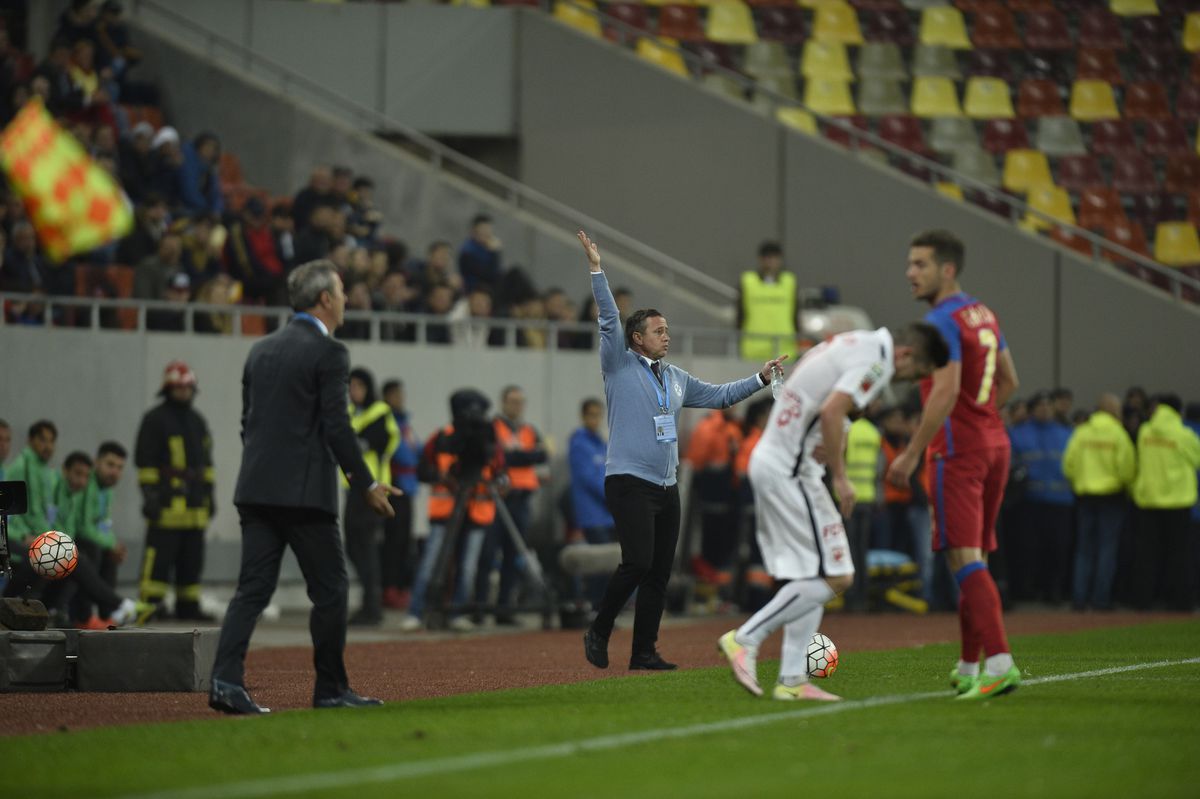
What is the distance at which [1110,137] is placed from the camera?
28.2 metres

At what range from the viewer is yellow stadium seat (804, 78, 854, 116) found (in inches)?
1093

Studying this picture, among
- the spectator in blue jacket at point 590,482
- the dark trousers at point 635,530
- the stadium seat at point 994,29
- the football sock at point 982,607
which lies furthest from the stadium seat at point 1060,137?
the football sock at point 982,607

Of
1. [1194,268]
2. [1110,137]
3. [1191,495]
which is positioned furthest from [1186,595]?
[1110,137]

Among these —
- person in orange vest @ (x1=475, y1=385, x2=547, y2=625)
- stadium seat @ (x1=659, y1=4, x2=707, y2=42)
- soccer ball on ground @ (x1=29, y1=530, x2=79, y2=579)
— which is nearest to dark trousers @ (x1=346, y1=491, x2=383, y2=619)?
person in orange vest @ (x1=475, y1=385, x2=547, y2=625)

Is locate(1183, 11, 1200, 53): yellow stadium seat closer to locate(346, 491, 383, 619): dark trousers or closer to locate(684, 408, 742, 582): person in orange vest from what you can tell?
locate(684, 408, 742, 582): person in orange vest

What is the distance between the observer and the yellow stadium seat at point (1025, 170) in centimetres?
2770

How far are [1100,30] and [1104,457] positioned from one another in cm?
1131

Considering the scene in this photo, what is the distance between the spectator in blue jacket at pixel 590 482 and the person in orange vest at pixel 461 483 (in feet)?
4.89

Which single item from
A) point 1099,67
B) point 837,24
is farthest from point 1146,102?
point 837,24

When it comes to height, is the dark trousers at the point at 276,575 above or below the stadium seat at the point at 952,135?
below

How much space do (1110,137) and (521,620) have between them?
14.2 meters

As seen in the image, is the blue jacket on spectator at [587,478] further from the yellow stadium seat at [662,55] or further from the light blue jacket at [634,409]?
the yellow stadium seat at [662,55]

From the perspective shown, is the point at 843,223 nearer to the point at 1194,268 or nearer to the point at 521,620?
the point at 1194,268

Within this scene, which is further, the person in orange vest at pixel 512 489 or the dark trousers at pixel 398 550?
the dark trousers at pixel 398 550
